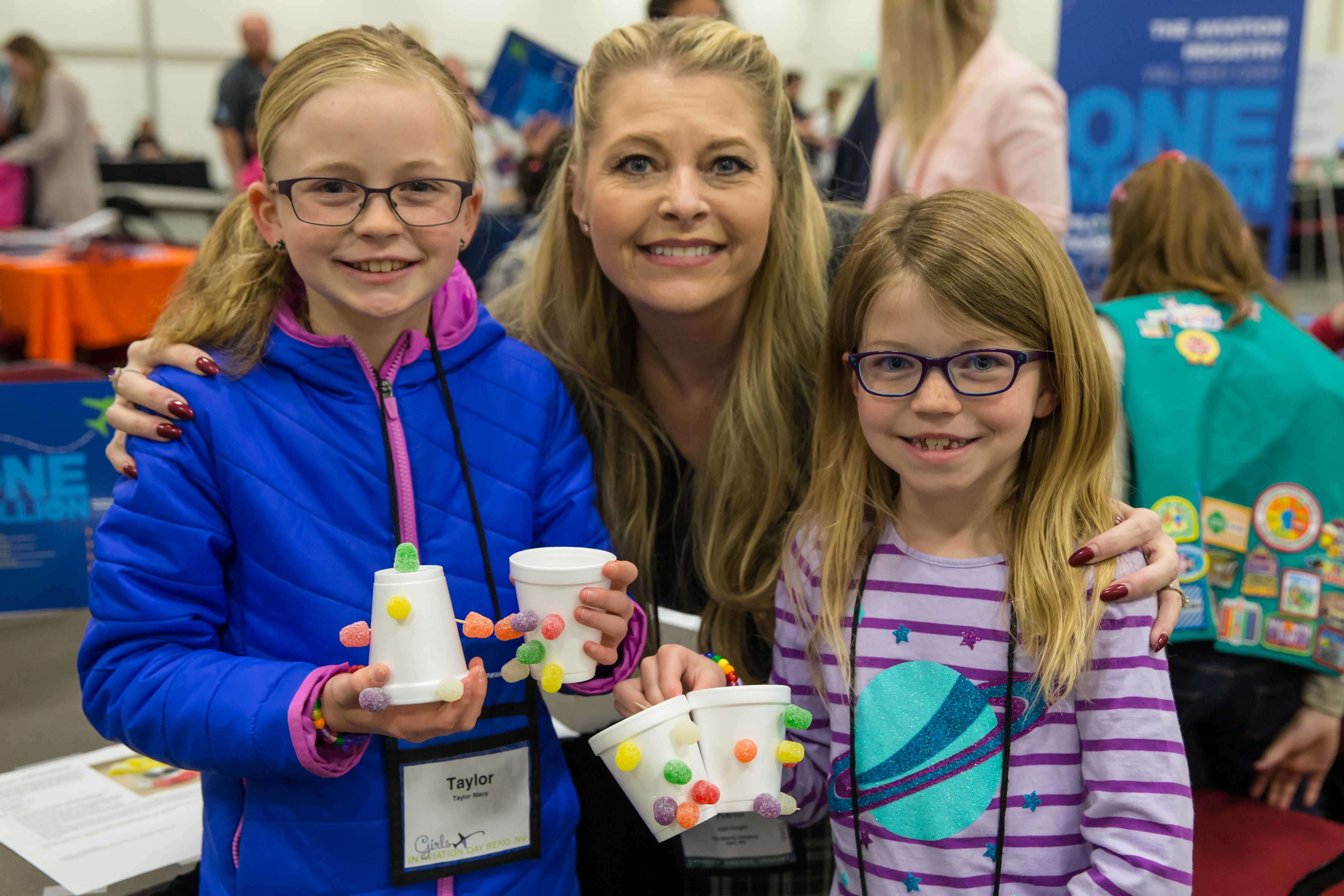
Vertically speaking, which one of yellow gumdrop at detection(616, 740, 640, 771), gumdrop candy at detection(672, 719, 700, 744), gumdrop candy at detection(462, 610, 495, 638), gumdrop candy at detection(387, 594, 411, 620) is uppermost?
gumdrop candy at detection(387, 594, 411, 620)

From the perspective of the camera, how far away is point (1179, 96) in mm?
5340

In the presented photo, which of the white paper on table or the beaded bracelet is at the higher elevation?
the beaded bracelet

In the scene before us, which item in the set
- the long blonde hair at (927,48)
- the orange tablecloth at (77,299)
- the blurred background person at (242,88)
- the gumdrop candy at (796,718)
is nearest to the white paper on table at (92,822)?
the gumdrop candy at (796,718)

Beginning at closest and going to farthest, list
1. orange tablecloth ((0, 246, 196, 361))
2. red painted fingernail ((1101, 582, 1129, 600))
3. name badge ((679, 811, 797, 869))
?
1. red painted fingernail ((1101, 582, 1129, 600))
2. name badge ((679, 811, 797, 869))
3. orange tablecloth ((0, 246, 196, 361))

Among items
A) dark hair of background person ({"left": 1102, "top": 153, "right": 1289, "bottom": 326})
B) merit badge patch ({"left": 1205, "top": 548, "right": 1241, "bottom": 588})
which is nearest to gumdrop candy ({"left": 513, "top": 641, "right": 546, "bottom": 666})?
merit badge patch ({"left": 1205, "top": 548, "right": 1241, "bottom": 588})

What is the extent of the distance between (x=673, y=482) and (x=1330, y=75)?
893cm

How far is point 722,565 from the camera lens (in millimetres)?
1803

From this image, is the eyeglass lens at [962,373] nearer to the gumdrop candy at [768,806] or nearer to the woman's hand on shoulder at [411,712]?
the gumdrop candy at [768,806]

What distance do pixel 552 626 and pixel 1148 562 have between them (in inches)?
30.4

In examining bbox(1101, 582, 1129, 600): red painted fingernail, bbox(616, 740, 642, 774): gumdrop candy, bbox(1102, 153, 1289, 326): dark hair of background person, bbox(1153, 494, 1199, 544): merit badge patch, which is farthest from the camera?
bbox(1102, 153, 1289, 326): dark hair of background person

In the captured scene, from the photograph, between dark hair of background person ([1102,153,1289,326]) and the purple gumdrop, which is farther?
dark hair of background person ([1102,153,1289,326])

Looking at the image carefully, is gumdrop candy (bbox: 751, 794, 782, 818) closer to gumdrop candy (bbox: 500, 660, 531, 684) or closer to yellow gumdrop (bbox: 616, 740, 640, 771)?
yellow gumdrop (bbox: 616, 740, 640, 771)

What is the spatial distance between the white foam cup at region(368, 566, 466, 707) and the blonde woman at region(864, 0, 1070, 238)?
8.94ft

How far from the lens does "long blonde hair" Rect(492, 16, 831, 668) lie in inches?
70.5
